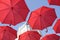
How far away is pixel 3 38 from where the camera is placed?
17.9 metres

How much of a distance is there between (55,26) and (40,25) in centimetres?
178

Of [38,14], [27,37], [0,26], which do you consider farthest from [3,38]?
[38,14]

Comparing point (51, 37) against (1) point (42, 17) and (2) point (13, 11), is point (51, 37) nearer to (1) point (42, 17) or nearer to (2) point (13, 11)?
(1) point (42, 17)

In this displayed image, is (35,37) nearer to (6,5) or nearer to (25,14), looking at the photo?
(25,14)

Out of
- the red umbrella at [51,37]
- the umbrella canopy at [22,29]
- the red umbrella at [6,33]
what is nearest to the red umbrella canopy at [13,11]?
the red umbrella at [6,33]

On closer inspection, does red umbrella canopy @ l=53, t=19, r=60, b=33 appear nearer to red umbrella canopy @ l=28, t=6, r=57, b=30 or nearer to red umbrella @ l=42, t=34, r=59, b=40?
red umbrella @ l=42, t=34, r=59, b=40

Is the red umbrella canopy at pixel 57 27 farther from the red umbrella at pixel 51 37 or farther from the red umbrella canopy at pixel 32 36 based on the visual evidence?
the red umbrella canopy at pixel 32 36

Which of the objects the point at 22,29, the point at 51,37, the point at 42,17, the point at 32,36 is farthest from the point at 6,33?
the point at 22,29

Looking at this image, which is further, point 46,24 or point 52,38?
point 52,38

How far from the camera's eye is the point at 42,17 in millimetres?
16562

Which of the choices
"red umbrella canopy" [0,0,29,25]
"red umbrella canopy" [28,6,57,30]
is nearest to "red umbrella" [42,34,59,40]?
"red umbrella canopy" [28,6,57,30]

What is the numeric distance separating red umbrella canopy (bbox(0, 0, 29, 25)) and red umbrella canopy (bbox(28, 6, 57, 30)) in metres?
1.56

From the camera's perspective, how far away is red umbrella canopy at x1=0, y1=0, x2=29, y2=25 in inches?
566

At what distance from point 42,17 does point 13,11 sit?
3.32 metres
